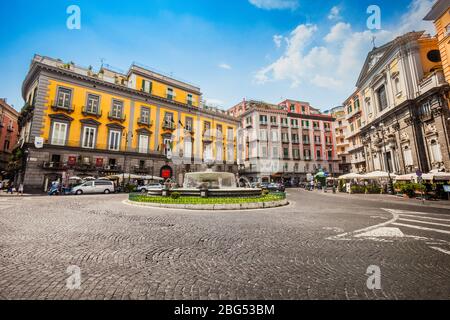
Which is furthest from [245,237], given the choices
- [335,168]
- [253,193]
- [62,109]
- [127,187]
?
[335,168]

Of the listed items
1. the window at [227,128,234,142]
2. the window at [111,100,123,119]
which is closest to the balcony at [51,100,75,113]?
the window at [111,100,123,119]

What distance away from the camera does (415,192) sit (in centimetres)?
1816

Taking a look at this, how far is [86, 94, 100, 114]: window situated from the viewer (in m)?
27.3

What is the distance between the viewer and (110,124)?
1125 inches

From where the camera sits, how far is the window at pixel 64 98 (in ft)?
82.9

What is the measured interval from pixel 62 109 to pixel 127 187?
12.3 metres

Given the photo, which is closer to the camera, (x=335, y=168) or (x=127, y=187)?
(x=127, y=187)

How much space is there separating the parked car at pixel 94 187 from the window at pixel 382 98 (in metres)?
36.9

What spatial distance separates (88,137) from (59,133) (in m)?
2.97

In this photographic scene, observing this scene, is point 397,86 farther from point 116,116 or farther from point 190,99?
point 116,116

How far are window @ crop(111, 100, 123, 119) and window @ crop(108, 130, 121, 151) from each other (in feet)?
7.57

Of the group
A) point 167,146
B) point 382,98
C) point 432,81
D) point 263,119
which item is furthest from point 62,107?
point 382,98
